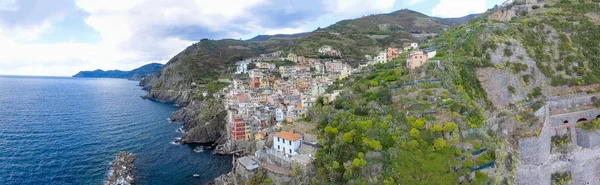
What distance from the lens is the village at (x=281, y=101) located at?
3547 centimetres

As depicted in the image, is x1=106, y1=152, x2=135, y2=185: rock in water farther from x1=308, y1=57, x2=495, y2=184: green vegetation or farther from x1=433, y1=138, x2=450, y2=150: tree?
x1=433, y1=138, x2=450, y2=150: tree

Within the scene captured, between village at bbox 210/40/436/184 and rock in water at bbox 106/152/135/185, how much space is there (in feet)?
45.7

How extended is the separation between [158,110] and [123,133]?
3267 centimetres

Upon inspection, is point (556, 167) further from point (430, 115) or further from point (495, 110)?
point (430, 115)

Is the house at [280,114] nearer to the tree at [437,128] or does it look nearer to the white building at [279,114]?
the white building at [279,114]

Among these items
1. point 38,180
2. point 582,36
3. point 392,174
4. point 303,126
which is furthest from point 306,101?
point 582,36

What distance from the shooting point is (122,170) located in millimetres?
45344

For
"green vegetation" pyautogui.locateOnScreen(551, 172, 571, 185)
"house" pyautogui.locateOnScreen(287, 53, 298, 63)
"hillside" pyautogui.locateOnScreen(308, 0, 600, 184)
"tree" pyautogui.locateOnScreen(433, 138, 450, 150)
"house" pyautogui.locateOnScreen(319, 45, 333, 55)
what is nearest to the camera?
"hillside" pyautogui.locateOnScreen(308, 0, 600, 184)

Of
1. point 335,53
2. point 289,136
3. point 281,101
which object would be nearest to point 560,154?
point 289,136

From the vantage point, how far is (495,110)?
3700cm

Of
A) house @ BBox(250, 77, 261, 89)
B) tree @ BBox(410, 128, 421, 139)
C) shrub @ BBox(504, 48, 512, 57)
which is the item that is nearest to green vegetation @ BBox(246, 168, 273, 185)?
tree @ BBox(410, 128, 421, 139)

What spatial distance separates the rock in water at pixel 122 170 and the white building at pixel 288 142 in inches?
820

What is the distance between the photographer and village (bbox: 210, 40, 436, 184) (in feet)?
116

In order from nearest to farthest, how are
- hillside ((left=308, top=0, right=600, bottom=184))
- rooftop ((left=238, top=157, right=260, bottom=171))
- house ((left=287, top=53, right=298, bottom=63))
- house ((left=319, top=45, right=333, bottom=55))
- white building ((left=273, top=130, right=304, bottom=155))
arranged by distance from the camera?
hillside ((left=308, top=0, right=600, bottom=184))
white building ((left=273, top=130, right=304, bottom=155))
rooftop ((left=238, top=157, right=260, bottom=171))
house ((left=287, top=53, right=298, bottom=63))
house ((left=319, top=45, right=333, bottom=55))
